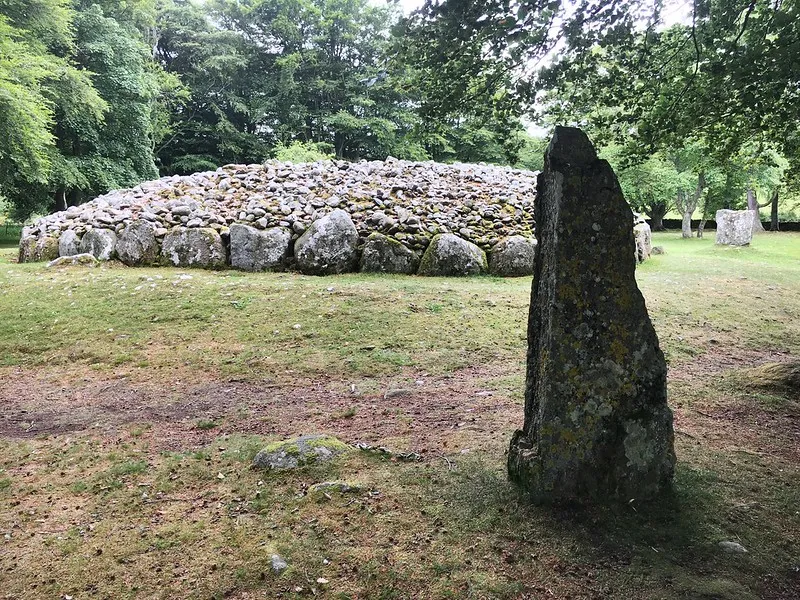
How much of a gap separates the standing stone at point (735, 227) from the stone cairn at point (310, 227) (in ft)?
34.9

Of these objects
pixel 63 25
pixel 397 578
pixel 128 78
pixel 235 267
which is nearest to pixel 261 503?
pixel 397 578

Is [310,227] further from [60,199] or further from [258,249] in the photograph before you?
[60,199]

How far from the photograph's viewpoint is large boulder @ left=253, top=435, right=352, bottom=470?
3986 mm

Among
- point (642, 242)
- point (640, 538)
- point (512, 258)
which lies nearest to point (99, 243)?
point (512, 258)

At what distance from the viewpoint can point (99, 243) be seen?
496 inches

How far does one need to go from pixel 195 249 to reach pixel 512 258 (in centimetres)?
730

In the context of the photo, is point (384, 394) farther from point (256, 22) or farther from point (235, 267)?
point (256, 22)

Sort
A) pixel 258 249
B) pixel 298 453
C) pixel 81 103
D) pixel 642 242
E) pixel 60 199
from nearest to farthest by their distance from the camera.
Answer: pixel 298 453
pixel 258 249
pixel 642 242
pixel 81 103
pixel 60 199

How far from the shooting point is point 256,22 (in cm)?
3678

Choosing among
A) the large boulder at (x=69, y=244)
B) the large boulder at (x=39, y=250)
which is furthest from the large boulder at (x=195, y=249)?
the large boulder at (x=39, y=250)

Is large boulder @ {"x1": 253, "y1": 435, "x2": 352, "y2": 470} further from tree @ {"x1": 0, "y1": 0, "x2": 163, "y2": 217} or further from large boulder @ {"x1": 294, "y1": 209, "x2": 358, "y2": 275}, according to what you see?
tree @ {"x1": 0, "y1": 0, "x2": 163, "y2": 217}

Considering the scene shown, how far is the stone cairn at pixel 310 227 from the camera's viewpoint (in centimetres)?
1202

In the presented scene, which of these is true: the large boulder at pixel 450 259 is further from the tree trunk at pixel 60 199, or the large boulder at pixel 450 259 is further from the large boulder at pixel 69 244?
the tree trunk at pixel 60 199

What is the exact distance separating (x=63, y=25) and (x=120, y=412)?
2041cm
